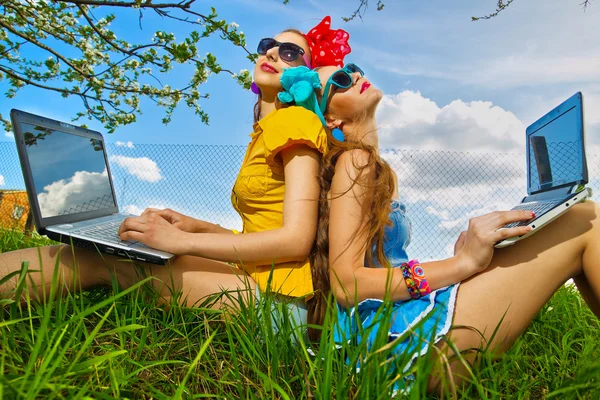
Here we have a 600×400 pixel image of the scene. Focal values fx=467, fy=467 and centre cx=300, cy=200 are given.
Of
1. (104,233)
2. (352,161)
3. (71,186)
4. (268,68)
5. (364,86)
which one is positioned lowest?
(104,233)

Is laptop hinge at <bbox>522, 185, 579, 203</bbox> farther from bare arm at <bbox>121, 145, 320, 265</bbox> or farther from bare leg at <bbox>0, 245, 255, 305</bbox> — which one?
bare leg at <bbox>0, 245, 255, 305</bbox>

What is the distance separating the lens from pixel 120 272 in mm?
1915


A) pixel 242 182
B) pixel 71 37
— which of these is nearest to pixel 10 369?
pixel 242 182

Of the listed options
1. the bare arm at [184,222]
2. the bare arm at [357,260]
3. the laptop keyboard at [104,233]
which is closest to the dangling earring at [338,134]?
the bare arm at [357,260]

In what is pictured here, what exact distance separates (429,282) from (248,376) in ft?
2.31

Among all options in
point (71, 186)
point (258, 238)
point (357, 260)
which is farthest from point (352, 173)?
point (71, 186)

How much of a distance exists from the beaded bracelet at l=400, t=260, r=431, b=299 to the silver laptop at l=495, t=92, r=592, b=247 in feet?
0.92

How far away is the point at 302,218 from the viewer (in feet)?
5.82

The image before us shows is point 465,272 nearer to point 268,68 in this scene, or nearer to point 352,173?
point 352,173

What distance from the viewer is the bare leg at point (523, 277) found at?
161cm

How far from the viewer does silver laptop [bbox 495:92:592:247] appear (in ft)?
4.88

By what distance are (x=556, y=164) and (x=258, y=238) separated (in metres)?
1.20

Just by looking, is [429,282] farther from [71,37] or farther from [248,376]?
[71,37]

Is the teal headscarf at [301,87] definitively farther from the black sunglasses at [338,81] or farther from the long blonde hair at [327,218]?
the long blonde hair at [327,218]
